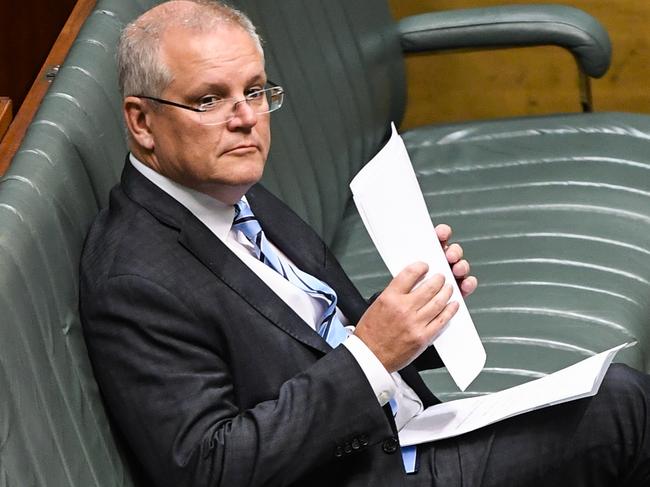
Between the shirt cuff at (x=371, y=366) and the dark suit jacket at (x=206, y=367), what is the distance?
11 millimetres

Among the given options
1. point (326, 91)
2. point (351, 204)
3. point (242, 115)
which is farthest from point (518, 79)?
point (242, 115)

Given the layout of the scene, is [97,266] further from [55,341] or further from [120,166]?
[120,166]

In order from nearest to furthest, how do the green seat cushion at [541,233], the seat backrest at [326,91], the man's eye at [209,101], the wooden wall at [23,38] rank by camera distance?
the man's eye at [209,101] < the green seat cushion at [541,233] < the seat backrest at [326,91] < the wooden wall at [23,38]

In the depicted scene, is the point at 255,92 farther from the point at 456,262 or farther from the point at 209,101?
the point at 456,262

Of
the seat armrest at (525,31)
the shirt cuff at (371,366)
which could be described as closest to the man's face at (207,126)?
the shirt cuff at (371,366)

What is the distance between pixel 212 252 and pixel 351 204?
1.16 m

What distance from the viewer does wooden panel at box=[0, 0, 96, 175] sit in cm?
179

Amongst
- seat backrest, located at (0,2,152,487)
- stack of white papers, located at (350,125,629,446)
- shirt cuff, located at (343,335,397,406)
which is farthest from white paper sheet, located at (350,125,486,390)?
seat backrest, located at (0,2,152,487)

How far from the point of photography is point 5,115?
1843mm

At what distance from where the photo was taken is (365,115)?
2.85m

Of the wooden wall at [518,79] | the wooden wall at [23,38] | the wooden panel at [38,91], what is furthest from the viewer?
the wooden wall at [518,79]

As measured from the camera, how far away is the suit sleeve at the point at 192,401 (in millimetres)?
1584

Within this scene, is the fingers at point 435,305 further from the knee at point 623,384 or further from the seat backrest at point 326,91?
the seat backrest at point 326,91

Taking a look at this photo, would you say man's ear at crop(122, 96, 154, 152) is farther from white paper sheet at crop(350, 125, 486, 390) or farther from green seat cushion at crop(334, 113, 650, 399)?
green seat cushion at crop(334, 113, 650, 399)
